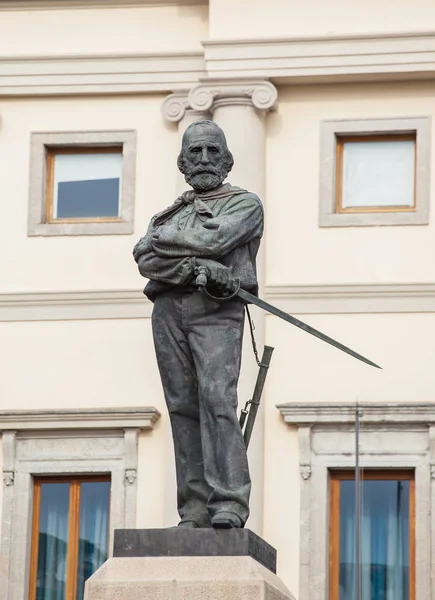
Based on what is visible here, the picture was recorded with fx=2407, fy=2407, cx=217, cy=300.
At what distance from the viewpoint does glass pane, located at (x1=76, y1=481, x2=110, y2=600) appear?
23812 mm

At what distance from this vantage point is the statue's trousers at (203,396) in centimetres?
1147

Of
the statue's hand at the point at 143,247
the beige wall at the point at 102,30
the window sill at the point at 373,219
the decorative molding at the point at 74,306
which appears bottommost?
the statue's hand at the point at 143,247

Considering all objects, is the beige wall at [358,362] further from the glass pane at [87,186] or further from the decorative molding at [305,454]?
the glass pane at [87,186]

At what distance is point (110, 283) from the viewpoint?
2430 cm

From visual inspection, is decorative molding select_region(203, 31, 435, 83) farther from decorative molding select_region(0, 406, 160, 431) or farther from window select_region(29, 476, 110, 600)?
window select_region(29, 476, 110, 600)

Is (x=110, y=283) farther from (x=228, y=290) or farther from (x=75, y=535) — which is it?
(x=228, y=290)

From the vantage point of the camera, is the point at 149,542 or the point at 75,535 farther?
the point at 75,535

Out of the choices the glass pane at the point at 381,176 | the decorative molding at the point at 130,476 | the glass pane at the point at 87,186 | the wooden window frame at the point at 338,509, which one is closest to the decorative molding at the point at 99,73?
the glass pane at the point at 87,186

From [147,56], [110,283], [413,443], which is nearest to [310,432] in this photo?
[413,443]

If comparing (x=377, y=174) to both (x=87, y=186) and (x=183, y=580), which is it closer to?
(x=87, y=186)

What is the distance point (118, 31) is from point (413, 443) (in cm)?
531

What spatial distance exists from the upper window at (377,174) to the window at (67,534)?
3.61 m

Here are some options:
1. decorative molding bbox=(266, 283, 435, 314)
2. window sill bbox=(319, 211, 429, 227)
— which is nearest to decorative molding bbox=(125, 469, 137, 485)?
decorative molding bbox=(266, 283, 435, 314)

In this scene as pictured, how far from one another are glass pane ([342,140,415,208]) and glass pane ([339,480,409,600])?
9.25 ft
